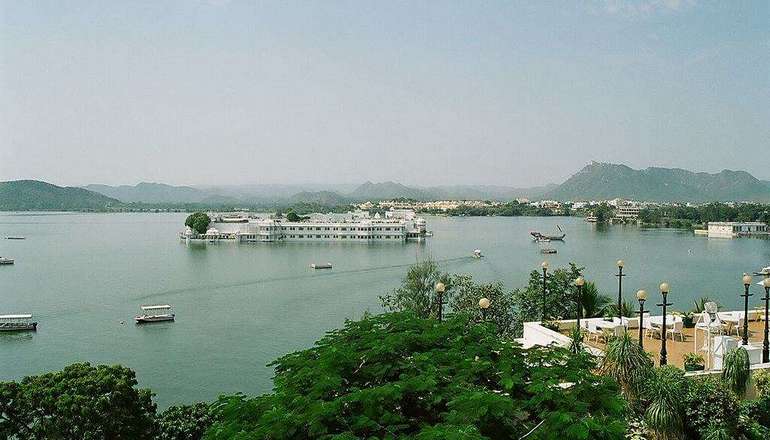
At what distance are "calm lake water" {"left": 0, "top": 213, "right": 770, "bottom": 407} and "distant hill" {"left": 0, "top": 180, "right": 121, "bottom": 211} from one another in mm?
89846

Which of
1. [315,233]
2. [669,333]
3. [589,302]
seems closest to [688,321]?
[669,333]

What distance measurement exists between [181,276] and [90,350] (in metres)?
13.3


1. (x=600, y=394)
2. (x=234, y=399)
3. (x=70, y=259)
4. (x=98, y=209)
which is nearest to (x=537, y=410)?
(x=600, y=394)

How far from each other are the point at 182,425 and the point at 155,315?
13.2m

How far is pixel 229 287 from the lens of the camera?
25.4 metres

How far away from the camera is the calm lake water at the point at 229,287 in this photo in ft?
48.5

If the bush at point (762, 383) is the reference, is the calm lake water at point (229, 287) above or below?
below

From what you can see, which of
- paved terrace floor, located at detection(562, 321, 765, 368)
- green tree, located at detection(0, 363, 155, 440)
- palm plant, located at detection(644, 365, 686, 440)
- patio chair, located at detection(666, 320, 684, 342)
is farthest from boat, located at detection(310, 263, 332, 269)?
palm plant, located at detection(644, 365, 686, 440)

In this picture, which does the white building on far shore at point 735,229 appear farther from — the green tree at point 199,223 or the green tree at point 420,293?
the green tree at point 420,293

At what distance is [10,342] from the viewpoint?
16.4 metres

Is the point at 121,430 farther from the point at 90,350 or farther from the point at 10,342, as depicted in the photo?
the point at 10,342

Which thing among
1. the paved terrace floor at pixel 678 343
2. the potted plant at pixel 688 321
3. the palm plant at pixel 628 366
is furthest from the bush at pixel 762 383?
the potted plant at pixel 688 321

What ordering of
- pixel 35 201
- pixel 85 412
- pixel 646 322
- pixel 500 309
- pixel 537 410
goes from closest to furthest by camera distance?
1. pixel 537 410
2. pixel 85 412
3. pixel 646 322
4. pixel 500 309
5. pixel 35 201

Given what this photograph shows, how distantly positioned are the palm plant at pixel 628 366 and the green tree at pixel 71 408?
4904 millimetres
